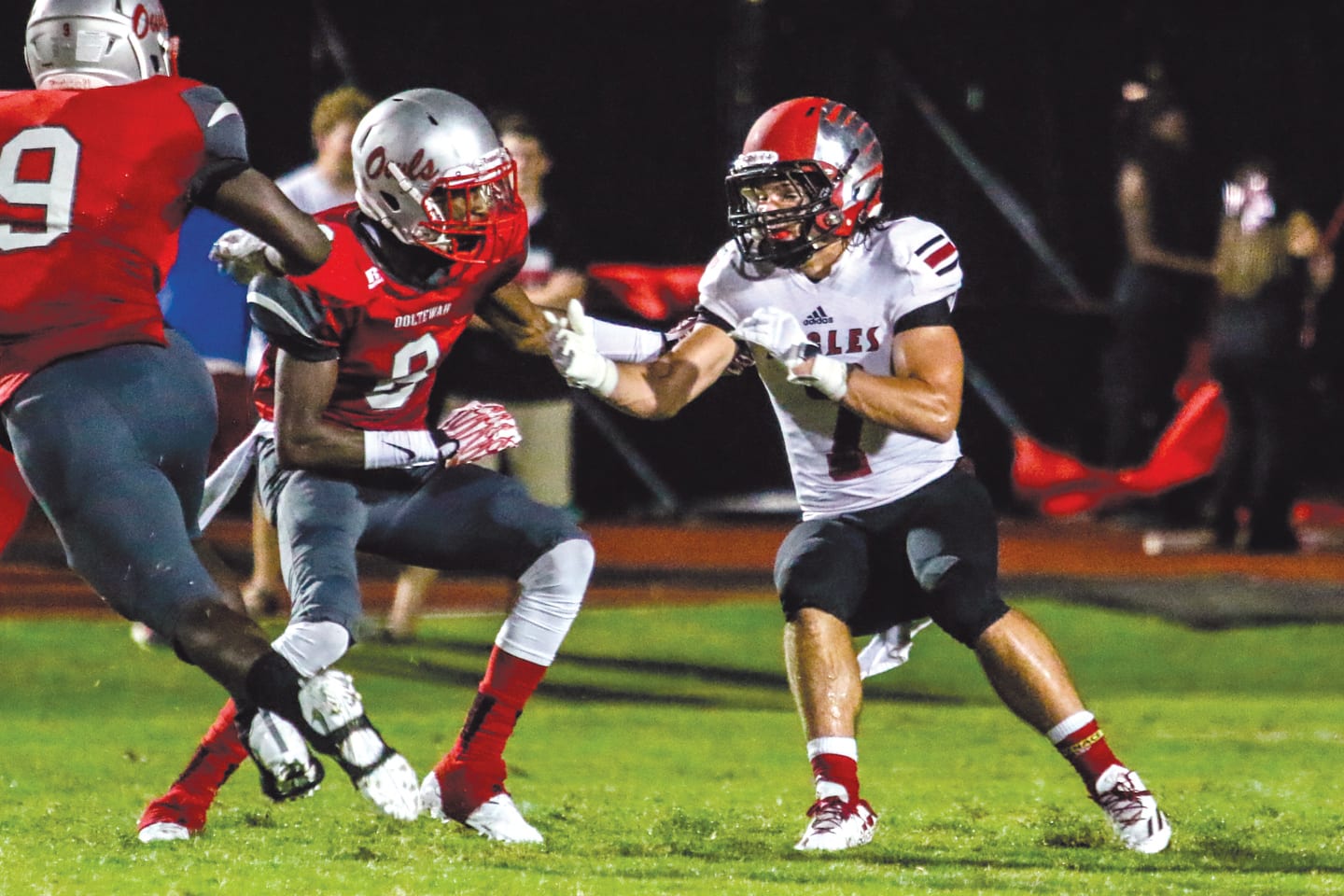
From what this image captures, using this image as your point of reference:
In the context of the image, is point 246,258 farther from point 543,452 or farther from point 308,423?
point 543,452

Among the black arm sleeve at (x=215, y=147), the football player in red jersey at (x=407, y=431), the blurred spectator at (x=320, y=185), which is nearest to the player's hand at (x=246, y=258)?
the football player in red jersey at (x=407, y=431)

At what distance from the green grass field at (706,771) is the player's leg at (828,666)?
116 mm

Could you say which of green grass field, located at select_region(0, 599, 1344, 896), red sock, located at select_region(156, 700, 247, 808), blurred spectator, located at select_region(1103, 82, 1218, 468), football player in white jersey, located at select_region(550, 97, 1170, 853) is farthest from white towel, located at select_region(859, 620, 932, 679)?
blurred spectator, located at select_region(1103, 82, 1218, 468)

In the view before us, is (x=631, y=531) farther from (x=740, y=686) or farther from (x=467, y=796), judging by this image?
(x=467, y=796)

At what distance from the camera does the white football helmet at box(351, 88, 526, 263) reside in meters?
4.46

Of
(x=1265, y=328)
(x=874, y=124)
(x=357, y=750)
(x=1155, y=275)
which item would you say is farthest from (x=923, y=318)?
(x=874, y=124)

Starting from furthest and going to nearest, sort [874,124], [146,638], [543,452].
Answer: [874,124]
[543,452]
[146,638]

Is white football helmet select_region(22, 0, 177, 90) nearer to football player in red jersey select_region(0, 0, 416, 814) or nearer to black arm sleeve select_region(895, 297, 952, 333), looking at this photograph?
football player in red jersey select_region(0, 0, 416, 814)

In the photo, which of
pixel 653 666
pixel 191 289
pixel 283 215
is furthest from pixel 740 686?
pixel 283 215

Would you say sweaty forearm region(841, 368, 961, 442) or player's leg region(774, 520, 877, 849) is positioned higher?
sweaty forearm region(841, 368, 961, 442)

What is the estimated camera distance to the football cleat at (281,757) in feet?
12.1

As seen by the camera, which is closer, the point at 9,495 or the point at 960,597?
the point at 9,495

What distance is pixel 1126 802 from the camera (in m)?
4.51

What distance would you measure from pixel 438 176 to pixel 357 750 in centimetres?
135
